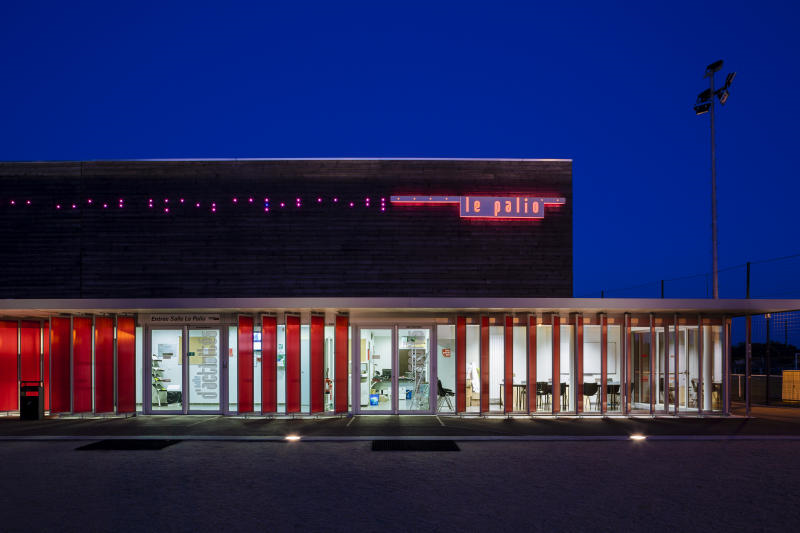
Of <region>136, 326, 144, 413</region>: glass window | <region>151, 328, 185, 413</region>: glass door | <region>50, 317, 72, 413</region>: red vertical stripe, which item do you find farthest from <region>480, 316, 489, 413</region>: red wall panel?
<region>50, 317, 72, 413</region>: red vertical stripe

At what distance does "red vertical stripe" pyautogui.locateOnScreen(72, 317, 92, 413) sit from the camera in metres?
14.1

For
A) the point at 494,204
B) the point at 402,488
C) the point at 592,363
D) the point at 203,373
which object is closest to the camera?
the point at 402,488

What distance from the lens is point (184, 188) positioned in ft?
53.9

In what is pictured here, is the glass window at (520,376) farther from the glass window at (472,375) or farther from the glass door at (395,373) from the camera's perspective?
the glass door at (395,373)

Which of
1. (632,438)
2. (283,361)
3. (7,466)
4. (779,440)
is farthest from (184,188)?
(779,440)

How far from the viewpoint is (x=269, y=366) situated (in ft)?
45.9

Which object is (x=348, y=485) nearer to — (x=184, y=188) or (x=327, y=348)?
(x=327, y=348)

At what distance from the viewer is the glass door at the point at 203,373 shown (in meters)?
14.4

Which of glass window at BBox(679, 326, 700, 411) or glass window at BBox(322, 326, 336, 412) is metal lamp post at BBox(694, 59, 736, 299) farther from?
glass window at BBox(322, 326, 336, 412)

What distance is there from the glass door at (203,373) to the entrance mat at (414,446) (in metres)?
5.38

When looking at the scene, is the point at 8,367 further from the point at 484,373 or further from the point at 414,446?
the point at 484,373

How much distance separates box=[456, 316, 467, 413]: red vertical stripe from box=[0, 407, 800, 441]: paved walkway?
A: 454 millimetres

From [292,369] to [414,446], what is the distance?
4655mm

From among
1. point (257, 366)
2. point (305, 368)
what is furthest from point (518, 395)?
point (257, 366)
